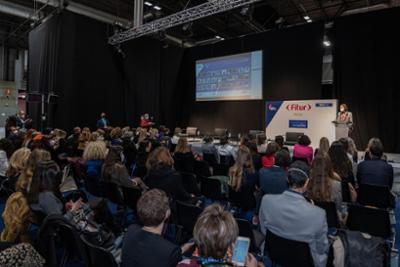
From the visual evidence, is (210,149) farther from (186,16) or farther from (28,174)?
(186,16)

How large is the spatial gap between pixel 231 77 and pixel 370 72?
522 cm

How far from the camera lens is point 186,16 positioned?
8.75 metres

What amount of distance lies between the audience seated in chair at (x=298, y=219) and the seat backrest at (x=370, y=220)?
0.82 metres

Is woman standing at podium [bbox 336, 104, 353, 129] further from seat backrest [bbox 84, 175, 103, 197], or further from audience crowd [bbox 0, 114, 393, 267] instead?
seat backrest [bbox 84, 175, 103, 197]

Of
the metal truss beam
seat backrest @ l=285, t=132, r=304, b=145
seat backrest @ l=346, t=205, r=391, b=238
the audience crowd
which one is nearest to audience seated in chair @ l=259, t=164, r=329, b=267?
the audience crowd

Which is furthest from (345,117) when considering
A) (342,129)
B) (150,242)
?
(150,242)

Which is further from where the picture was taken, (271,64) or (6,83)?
(6,83)

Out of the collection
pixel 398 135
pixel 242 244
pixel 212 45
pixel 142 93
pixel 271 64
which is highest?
pixel 212 45

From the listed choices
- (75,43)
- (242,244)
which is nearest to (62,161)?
(242,244)

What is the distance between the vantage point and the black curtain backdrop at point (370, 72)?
8.62 metres

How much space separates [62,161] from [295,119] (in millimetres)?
7890

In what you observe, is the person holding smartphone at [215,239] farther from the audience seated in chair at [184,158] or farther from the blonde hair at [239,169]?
the audience seated in chair at [184,158]

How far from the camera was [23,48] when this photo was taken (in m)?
18.4

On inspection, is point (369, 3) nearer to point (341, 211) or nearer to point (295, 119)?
point (295, 119)
